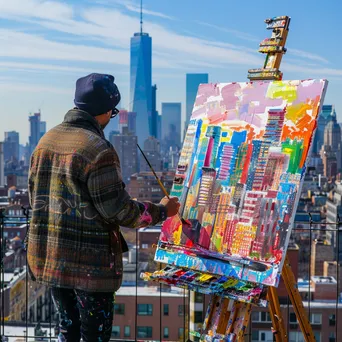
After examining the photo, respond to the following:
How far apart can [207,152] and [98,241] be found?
31.7 inches

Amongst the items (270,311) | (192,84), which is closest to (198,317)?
(270,311)

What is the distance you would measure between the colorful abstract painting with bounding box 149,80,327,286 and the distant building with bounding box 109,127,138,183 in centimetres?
6774

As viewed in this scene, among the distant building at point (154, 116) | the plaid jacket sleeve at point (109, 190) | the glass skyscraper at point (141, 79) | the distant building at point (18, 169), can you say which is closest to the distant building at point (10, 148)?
the distant building at point (18, 169)

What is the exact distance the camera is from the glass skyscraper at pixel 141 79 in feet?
351

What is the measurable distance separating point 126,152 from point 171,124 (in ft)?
162

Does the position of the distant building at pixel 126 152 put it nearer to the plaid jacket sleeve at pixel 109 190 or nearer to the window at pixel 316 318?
the window at pixel 316 318

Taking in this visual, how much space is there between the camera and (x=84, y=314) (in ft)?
6.25

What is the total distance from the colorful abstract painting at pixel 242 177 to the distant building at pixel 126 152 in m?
67.7

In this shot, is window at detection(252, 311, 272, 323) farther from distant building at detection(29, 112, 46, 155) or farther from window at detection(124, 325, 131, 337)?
distant building at detection(29, 112, 46, 155)

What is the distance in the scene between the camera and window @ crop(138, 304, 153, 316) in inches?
804

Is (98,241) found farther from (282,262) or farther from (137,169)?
(137,169)

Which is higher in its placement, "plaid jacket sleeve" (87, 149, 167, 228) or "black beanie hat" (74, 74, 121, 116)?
"black beanie hat" (74, 74, 121, 116)

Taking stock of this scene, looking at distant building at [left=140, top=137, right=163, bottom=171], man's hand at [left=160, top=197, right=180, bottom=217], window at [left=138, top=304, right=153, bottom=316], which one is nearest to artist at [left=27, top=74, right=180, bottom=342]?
man's hand at [left=160, top=197, right=180, bottom=217]

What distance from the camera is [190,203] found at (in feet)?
8.32
